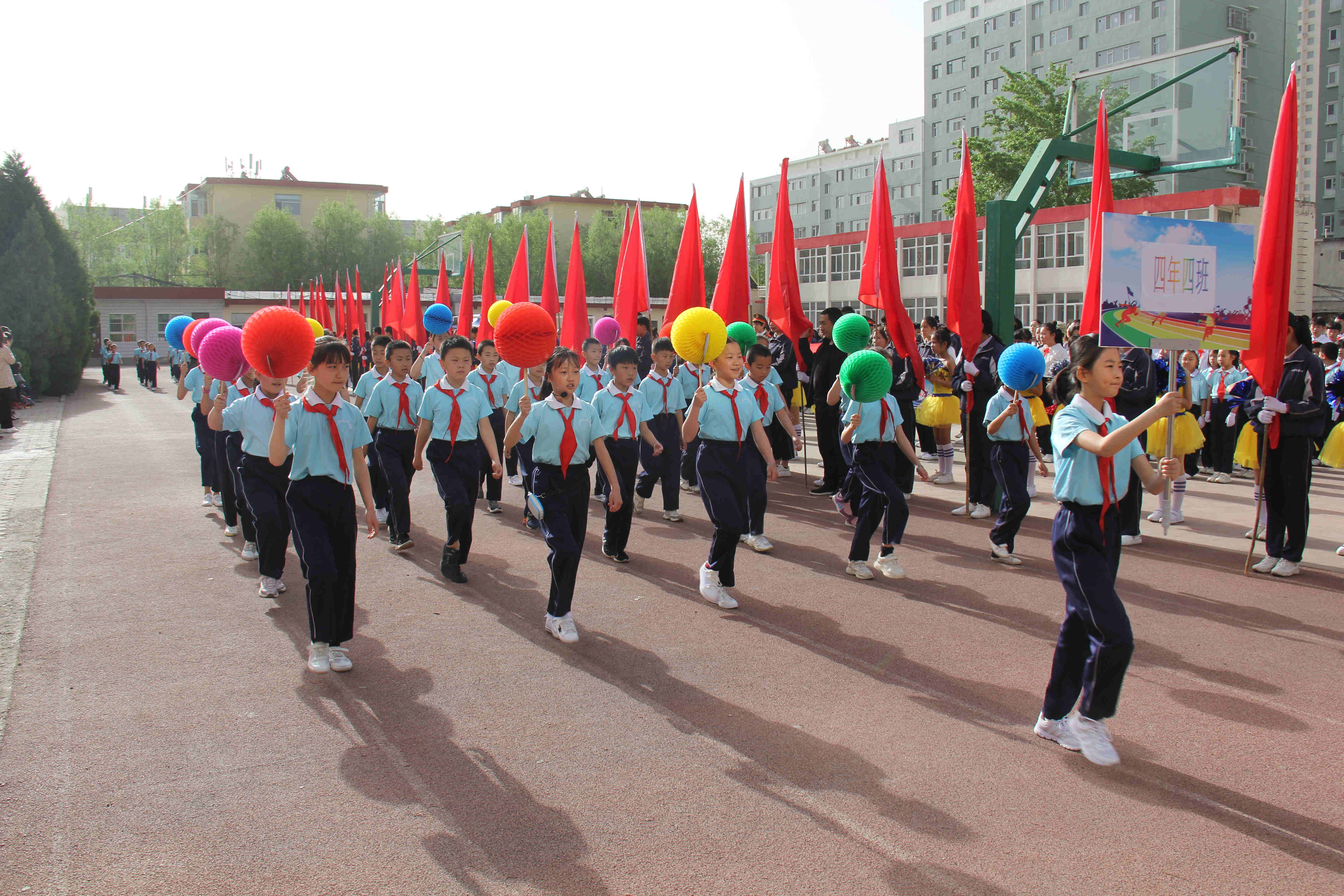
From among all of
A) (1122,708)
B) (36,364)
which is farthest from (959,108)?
(1122,708)

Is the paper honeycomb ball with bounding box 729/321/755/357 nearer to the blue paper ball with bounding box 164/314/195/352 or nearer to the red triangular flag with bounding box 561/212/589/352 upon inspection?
the red triangular flag with bounding box 561/212/589/352

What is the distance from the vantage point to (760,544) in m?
8.38

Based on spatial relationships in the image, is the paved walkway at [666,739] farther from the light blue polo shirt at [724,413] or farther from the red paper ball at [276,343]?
the red paper ball at [276,343]

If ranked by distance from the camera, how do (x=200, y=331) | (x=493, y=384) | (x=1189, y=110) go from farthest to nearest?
1. (x=1189, y=110)
2. (x=493, y=384)
3. (x=200, y=331)

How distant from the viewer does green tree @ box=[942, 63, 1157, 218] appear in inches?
1761

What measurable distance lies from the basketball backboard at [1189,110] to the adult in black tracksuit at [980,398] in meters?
7.04

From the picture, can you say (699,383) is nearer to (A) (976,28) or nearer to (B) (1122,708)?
(B) (1122,708)

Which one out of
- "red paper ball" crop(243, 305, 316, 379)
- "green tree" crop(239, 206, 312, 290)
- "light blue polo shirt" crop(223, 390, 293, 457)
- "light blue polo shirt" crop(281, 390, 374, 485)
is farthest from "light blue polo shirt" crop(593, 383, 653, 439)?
"green tree" crop(239, 206, 312, 290)

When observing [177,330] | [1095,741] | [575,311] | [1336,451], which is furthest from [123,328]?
[1095,741]

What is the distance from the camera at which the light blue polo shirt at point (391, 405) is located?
27.4 feet

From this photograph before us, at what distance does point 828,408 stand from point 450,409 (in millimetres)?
5522

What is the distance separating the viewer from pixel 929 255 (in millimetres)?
46594

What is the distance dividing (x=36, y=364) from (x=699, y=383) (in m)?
28.1

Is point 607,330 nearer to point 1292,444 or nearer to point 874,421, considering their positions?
point 874,421
